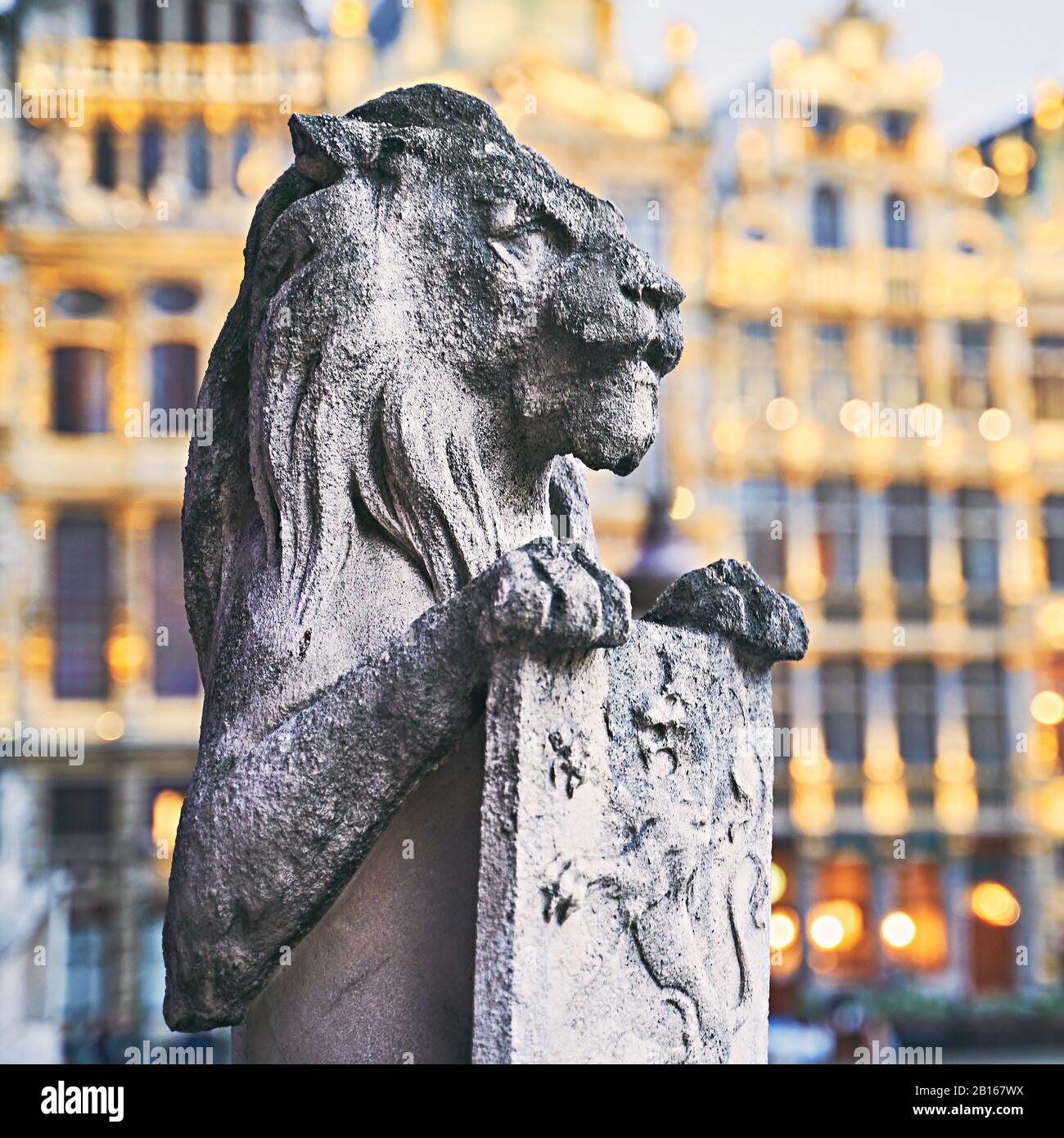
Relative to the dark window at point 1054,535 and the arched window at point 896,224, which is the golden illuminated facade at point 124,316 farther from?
the dark window at point 1054,535

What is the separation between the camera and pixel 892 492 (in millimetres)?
23828

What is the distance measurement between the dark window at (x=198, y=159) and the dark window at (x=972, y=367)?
1098cm

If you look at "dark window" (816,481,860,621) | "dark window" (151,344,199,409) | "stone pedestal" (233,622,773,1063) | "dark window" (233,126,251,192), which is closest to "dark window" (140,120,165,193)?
"dark window" (233,126,251,192)

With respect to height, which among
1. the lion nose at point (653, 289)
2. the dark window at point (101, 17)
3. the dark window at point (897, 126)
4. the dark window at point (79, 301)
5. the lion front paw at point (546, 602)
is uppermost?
the dark window at point (101, 17)

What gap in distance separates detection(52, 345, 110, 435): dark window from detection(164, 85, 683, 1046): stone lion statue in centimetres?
1953

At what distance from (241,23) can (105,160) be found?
259 centimetres

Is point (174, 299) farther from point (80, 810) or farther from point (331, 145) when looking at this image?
point (331, 145)

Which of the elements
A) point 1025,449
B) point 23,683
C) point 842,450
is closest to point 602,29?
point 842,450

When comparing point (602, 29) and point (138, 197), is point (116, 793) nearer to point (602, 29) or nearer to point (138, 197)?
point (138, 197)

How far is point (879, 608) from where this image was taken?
23.5 m

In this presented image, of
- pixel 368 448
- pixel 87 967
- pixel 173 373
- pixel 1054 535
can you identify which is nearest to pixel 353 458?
pixel 368 448

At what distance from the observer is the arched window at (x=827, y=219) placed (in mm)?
23953

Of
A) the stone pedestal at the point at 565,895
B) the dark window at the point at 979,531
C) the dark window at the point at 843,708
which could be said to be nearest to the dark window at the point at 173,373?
the dark window at the point at 843,708

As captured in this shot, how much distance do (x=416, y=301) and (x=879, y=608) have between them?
21504 mm
